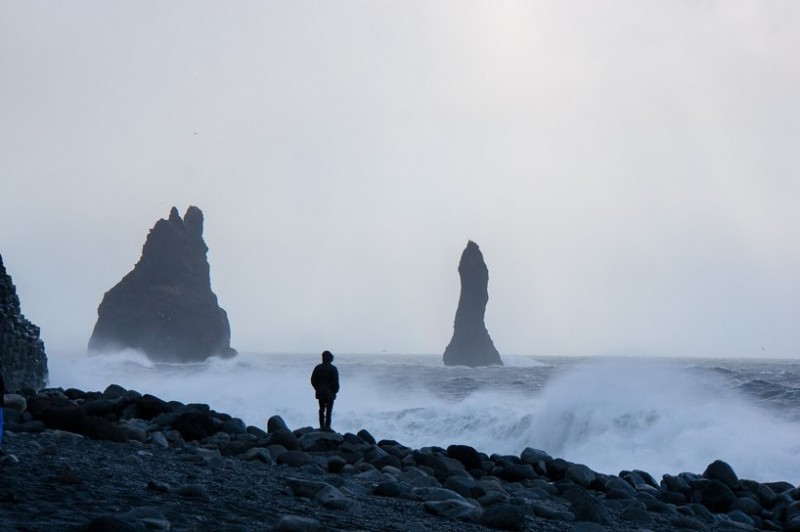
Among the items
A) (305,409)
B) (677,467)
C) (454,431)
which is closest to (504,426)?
(454,431)

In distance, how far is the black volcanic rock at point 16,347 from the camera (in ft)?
60.7

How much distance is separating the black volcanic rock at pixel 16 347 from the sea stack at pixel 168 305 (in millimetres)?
72371

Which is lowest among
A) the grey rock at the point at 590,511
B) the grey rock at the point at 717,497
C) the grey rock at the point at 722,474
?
the grey rock at the point at 717,497

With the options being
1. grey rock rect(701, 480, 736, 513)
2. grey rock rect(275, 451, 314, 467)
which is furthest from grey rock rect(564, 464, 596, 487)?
grey rock rect(275, 451, 314, 467)

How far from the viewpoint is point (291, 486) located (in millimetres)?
7836

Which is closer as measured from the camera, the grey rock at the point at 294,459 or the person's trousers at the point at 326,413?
the grey rock at the point at 294,459

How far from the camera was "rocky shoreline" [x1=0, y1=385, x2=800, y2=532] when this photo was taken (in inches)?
245

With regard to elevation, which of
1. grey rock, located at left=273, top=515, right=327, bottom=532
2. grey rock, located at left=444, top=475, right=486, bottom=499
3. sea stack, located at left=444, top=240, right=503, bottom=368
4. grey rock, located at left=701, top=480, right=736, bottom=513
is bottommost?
grey rock, located at left=701, top=480, right=736, bottom=513

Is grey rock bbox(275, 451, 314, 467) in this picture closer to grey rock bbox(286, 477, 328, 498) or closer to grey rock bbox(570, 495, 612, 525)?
A: grey rock bbox(286, 477, 328, 498)

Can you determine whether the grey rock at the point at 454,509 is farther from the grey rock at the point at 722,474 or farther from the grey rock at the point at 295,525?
the grey rock at the point at 722,474

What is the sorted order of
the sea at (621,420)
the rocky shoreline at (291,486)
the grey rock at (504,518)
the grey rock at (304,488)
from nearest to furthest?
the rocky shoreline at (291,486), the grey rock at (504,518), the grey rock at (304,488), the sea at (621,420)

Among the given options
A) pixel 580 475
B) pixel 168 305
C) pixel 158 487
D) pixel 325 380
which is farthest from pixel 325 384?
pixel 168 305

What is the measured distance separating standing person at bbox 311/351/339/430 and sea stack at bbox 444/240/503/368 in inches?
3328

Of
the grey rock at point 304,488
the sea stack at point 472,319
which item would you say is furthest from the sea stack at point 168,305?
the grey rock at point 304,488
